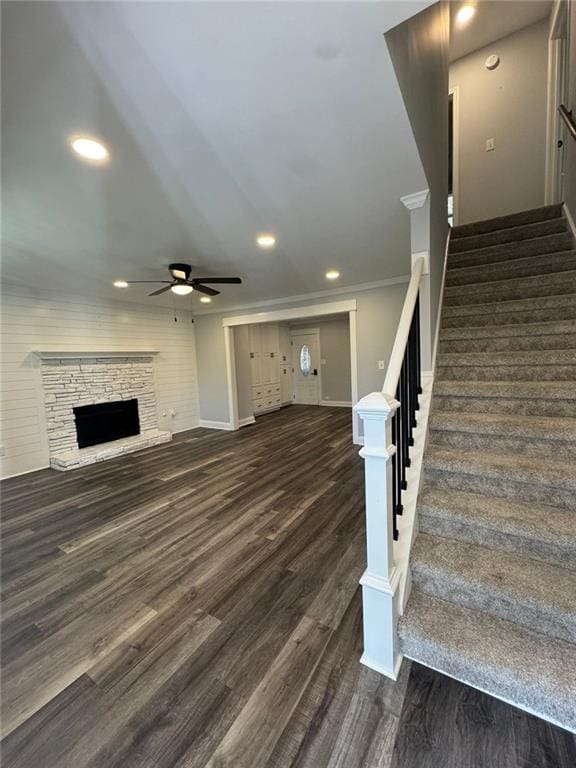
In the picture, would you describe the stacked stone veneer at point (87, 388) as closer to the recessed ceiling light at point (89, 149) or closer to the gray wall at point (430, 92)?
the recessed ceiling light at point (89, 149)

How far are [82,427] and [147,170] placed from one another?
4.16 meters

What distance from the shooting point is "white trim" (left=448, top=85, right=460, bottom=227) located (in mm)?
4898

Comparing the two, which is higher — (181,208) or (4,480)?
(181,208)

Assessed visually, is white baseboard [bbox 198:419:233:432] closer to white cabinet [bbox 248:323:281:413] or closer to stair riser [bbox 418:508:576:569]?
white cabinet [bbox 248:323:281:413]

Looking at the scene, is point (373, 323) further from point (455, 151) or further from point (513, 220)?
point (455, 151)

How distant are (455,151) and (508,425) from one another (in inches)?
204

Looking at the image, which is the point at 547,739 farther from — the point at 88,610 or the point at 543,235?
the point at 543,235

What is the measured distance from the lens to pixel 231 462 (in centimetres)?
432

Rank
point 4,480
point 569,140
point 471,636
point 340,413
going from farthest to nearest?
1. point 340,413
2. point 4,480
3. point 569,140
4. point 471,636

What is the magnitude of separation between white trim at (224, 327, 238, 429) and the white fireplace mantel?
131 centimetres

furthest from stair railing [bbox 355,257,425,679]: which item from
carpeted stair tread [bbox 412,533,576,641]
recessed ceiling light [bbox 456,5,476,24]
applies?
recessed ceiling light [bbox 456,5,476,24]

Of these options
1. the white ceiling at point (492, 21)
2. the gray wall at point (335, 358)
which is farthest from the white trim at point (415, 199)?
the gray wall at point (335, 358)

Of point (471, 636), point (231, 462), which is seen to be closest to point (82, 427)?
point (231, 462)

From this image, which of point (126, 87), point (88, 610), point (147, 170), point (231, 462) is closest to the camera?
point (126, 87)
